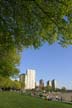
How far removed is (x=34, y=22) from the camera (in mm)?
18297

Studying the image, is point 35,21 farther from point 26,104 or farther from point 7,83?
point 7,83

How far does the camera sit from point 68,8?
53.2 feet

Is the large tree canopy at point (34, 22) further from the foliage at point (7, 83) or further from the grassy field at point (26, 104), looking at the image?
the foliage at point (7, 83)

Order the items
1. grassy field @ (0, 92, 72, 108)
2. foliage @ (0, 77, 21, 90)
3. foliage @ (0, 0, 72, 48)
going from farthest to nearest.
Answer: foliage @ (0, 77, 21, 90) < grassy field @ (0, 92, 72, 108) < foliage @ (0, 0, 72, 48)

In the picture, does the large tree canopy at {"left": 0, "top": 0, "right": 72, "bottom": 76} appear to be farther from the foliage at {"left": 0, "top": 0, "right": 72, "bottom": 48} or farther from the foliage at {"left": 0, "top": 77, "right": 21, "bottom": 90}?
the foliage at {"left": 0, "top": 77, "right": 21, "bottom": 90}

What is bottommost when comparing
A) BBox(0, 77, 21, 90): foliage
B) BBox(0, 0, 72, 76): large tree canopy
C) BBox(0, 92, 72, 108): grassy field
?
BBox(0, 92, 72, 108): grassy field

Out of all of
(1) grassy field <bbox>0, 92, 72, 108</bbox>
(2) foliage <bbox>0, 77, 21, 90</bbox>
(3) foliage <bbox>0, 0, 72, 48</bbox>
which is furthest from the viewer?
(2) foliage <bbox>0, 77, 21, 90</bbox>

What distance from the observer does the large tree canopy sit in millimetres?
16953

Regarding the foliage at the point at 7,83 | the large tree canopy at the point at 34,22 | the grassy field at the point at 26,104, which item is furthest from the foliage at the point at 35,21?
the foliage at the point at 7,83

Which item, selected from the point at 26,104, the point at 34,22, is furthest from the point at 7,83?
the point at 34,22

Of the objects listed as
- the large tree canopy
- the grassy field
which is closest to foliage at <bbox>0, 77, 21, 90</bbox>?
the grassy field

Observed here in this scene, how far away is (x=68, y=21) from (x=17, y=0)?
9.24 feet

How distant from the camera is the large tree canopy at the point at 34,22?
55.6ft

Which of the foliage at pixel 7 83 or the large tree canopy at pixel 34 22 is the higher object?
the foliage at pixel 7 83
